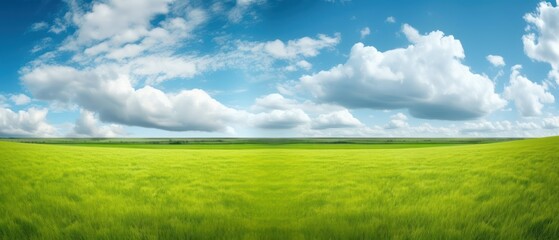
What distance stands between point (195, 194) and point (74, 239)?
427cm

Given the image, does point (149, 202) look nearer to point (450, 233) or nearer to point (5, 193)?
point (5, 193)

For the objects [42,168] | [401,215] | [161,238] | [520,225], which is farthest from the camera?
[42,168]

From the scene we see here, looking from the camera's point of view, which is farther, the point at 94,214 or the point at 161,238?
the point at 94,214

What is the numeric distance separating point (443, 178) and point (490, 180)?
159 cm

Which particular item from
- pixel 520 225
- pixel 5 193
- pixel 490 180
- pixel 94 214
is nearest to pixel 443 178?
pixel 490 180

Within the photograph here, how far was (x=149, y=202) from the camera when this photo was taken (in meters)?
9.24

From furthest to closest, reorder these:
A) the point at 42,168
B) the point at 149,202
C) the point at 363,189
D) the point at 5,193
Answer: the point at 42,168, the point at 363,189, the point at 5,193, the point at 149,202

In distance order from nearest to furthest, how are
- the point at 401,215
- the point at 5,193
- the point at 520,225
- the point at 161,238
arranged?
1. the point at 161,238
2. the point at 520,225
3. the point at 401,215
4. the point at 5,193

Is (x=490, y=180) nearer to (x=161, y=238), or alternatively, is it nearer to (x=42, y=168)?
(x=161, y=238)

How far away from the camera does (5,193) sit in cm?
1027

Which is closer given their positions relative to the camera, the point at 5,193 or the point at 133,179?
the point at 5,193

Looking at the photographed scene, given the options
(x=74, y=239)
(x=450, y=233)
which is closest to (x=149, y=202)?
(x=74, y=239)

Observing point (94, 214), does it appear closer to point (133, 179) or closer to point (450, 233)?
point (133, 179)

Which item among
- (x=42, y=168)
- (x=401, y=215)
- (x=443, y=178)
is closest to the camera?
(x=401, y=215)
